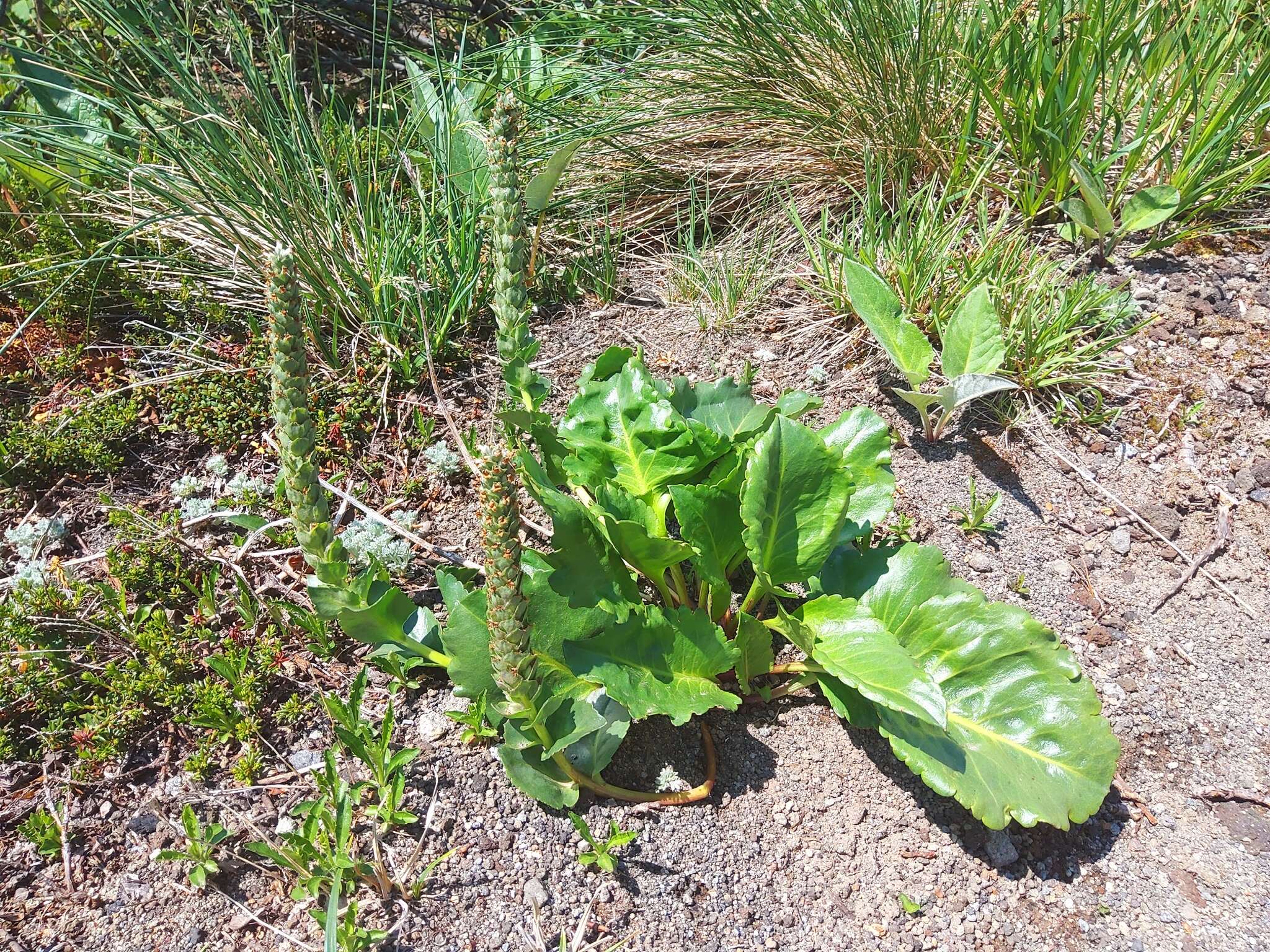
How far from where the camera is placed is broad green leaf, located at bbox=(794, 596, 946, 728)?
65.1 inches

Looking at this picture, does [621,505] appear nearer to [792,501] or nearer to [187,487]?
[792,501]

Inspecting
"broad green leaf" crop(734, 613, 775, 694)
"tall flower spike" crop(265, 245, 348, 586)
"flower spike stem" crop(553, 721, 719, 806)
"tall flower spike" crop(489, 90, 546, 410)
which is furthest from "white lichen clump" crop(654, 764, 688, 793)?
"tall flower spike" crop(489, 90, 546, 410)

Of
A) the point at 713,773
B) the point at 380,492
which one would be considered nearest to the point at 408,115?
the point at 380,492

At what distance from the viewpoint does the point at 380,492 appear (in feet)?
8.37

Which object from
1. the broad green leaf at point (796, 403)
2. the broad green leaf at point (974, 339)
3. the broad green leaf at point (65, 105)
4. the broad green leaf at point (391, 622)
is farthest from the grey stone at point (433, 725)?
the broad green leaf at point (65, 105)

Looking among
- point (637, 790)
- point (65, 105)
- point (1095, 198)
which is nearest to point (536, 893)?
point (637, 790)

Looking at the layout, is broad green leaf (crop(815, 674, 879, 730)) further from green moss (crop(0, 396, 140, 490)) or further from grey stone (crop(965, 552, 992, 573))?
green moss (crop(0, 396, 140, 490))

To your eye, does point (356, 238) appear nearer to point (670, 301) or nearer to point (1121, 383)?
point (670, 301)

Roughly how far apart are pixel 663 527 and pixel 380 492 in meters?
0.88

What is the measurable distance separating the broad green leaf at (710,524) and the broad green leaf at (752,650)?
0.49 feet

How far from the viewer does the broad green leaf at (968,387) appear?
91.6 inches

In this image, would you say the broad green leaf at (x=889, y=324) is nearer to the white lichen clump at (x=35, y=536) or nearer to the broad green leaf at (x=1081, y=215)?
the broad green leaf at (x=1081, y=215)

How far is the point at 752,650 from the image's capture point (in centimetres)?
200

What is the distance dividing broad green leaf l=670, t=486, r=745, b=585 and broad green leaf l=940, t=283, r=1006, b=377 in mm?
884
